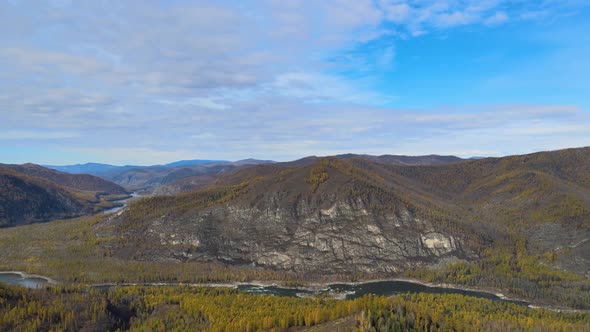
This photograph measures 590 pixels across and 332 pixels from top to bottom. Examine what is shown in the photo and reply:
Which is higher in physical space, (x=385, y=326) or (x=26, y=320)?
(x=385, y=326)

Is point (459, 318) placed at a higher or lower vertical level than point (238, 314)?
higher

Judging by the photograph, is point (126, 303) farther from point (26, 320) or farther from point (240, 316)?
point (240, 316)

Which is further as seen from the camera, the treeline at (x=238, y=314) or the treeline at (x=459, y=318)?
the treeline at (x=238, y=314)

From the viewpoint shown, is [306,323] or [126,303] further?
[126,303]

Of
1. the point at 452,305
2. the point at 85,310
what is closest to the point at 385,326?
the point at 452,305

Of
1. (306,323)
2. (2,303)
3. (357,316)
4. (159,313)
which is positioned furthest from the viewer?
(159,313)

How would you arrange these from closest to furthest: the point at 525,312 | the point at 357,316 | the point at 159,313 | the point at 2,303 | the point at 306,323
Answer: the point at 357,316, the point at 306,323, the point at 2,303, the point at 159,313, the point at 525,312

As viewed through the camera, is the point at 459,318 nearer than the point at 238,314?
Yes

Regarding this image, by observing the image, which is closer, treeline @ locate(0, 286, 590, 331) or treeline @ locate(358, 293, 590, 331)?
treeline @ locate(358, 293, 590, 331)
